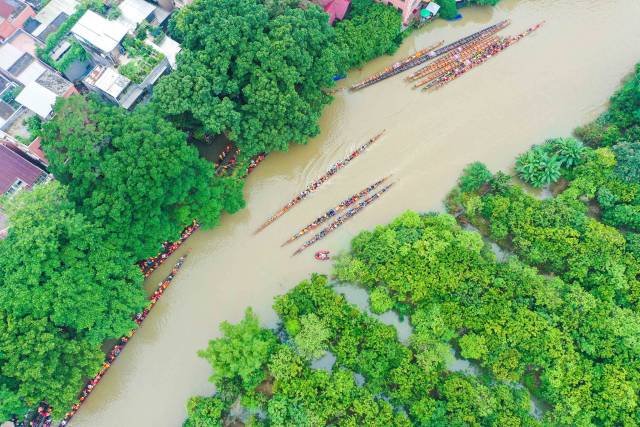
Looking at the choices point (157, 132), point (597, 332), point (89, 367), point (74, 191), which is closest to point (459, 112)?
point (597, 332)

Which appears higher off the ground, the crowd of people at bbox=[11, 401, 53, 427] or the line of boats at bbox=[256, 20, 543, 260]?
the crowd of people at bbox=[11, 401, 53, 427]

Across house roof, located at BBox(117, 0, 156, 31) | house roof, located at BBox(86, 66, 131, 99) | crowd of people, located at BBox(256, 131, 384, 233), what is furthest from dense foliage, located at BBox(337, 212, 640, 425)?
house roof, located at BBox(117, 0, 156, 31)

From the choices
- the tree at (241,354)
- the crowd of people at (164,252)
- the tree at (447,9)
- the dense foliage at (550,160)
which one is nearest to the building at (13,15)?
the crowd of people at (164,252)

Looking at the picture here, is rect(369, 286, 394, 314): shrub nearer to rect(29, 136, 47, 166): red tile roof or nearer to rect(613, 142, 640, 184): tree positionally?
rect(613, 142, 640, 184): tree

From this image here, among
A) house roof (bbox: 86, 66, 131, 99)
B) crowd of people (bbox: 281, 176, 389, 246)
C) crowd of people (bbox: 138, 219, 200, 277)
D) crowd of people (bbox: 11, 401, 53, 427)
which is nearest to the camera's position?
crowd of people (bbox: 11, 401, 53, 427)

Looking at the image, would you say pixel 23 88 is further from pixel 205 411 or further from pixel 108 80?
pixel 205 411

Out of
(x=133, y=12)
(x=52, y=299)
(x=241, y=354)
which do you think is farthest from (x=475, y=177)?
(x=52, y=299)
